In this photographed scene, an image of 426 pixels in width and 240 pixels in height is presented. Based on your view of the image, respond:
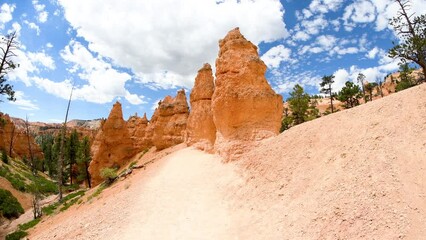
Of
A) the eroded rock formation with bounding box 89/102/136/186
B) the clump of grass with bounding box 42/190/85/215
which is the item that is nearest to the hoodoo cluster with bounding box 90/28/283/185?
the clump of grass with bounding box 42/190/85/215

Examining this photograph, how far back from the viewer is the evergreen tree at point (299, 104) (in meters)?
43.4

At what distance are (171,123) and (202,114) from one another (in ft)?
29.9

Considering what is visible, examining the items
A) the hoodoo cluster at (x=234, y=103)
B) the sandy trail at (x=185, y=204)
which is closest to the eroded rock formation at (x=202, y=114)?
the hoodoo cluster at (x=234, y=103)

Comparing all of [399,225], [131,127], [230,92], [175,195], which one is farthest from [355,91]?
[399,225]

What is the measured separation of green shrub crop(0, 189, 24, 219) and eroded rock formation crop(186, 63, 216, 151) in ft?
58.8

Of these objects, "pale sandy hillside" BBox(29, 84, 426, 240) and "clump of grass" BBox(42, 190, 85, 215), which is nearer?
"pale sandy hillside" BBox(29, 84, 426, 240)

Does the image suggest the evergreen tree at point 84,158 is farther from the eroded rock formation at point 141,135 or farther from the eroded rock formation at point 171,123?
the eroded rock formation at point 171,123

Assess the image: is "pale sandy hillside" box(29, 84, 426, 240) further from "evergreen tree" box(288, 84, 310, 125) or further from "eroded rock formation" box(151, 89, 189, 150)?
"evergreen tree" box(288, 84, 310, 125)

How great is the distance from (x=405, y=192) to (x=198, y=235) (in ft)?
21.1

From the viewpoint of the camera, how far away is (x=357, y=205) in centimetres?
765

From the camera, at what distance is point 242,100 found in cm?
1582

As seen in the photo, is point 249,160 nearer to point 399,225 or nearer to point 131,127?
point 399,225

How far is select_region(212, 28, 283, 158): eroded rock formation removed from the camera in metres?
15.6

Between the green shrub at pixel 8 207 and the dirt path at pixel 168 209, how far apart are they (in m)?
15.0
